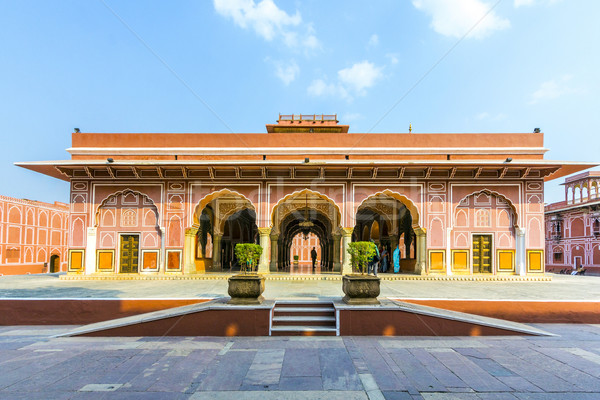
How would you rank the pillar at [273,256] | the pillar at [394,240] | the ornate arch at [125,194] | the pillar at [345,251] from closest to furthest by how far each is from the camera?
1. the pillar at [345,251]
2. the ornate arch at [125,194]
3. the pillar at [273,256]
4. the pillar at [394,240]

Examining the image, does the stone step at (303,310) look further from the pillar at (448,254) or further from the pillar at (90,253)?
the pillar at (90,253)

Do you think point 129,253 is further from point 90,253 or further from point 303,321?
point 303,321

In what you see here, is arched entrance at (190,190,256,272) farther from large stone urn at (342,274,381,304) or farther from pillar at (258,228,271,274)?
large stone urn at (342,274,381,304)

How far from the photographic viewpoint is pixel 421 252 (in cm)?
1354

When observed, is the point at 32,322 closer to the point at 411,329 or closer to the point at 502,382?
the point at 411,329

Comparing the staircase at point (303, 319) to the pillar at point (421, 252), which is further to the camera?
the pillar at point (421, 252)

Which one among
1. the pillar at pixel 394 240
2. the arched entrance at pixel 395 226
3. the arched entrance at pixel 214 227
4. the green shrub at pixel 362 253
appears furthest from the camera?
the pillar at pixel 394 240

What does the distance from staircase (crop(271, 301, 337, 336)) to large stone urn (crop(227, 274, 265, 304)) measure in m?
0.51

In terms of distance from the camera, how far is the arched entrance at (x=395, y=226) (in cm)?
1383

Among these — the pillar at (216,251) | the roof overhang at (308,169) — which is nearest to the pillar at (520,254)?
the roof overhang at (308,169)

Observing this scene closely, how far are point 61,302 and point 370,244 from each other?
5.91 metres

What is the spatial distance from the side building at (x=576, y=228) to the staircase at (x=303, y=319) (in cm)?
2634

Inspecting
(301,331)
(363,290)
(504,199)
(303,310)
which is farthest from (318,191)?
(301,331)

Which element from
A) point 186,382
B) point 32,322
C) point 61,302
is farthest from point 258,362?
point 32,322
